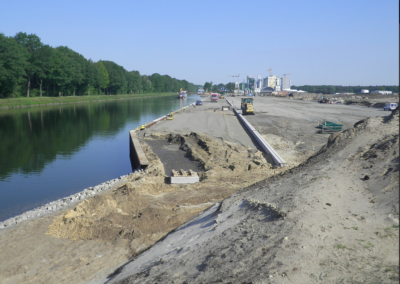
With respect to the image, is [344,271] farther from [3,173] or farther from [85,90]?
[85,90]

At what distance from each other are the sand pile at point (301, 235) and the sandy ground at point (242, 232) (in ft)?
0.07

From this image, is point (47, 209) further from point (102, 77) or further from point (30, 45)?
point (102, 77)

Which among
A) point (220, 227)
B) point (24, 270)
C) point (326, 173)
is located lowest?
point (24, 270)

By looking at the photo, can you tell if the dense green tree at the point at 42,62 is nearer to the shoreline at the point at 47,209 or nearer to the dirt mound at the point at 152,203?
the dirt mound at the point at 152,203

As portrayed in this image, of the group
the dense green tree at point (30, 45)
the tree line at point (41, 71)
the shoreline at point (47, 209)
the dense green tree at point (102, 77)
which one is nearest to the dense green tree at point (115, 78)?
the tree line at point (41, 71)

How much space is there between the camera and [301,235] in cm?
611

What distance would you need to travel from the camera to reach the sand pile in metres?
5.28

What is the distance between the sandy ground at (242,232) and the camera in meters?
5.53

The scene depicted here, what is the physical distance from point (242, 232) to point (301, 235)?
50.9 inches

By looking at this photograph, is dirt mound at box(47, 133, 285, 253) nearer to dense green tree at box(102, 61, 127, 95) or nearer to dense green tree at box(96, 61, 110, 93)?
dense green tree at box(96, 61, 110, 93)

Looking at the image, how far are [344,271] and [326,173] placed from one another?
435cm

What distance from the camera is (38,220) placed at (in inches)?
426

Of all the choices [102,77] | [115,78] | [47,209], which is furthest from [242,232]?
[115,78]

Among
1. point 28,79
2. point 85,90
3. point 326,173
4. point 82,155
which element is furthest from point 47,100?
point 326,173
